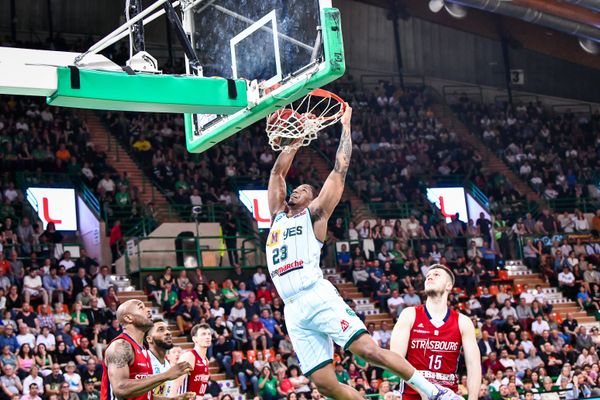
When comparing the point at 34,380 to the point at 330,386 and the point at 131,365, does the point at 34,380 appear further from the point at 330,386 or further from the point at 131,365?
the point at 330,386

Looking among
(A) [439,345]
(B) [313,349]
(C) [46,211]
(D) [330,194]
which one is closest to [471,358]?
(A) [439,345]

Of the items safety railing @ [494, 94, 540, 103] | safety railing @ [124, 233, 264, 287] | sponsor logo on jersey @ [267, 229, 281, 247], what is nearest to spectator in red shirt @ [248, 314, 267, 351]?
safety railing @ [124, 233, 264, 287]

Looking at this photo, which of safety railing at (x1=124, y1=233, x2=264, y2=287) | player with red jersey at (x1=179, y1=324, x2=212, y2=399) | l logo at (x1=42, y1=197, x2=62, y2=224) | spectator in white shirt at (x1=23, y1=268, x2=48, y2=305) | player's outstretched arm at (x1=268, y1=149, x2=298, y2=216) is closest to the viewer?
player's outstretched arm at (x1=268, y1=149, x2=298, y2=216)

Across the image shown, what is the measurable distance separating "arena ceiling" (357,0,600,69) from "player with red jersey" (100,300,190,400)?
2106cm

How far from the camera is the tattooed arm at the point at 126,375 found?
7.91 metres

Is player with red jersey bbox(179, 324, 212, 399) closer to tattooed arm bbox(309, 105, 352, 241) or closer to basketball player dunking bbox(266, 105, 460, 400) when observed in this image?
basketball player dunking bbox(266, 105, 460, 400)

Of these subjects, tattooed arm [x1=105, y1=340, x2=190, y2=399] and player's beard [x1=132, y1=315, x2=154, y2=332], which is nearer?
tattooed arm [x1=105, y1=340, x2=190, y2=399]

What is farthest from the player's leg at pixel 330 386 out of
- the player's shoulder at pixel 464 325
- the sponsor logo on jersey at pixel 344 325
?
the player's shoulder at pixel 464 325

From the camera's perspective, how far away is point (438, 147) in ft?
113

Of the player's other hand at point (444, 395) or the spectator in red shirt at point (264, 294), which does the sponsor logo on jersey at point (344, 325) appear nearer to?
the player's other hand at point (444, 395)

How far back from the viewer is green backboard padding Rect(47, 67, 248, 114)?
8.16m

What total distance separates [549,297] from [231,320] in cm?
1150

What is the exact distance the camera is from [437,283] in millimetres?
8773

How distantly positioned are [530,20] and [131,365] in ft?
77.7
